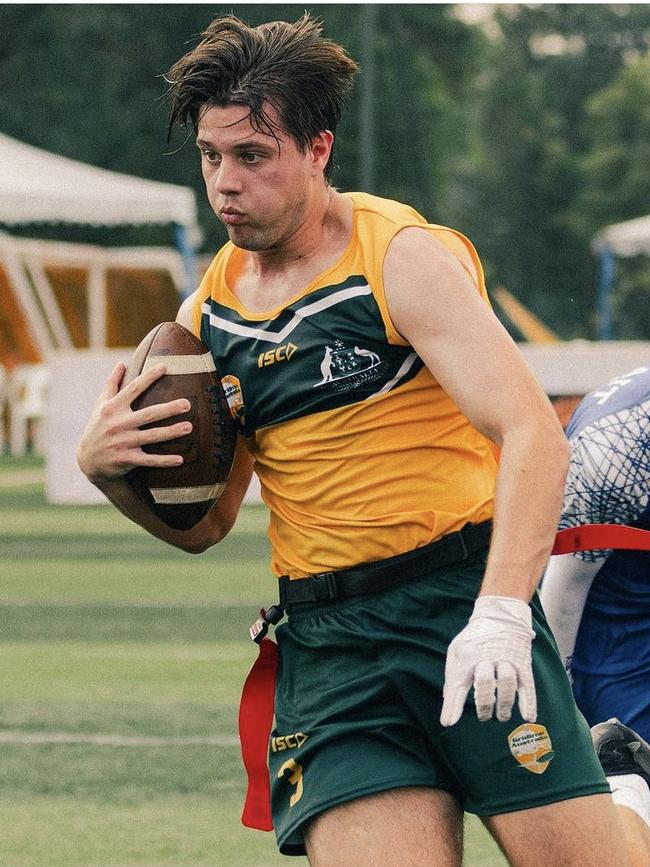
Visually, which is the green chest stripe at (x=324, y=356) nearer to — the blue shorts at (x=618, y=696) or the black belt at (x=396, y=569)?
the black belt at (x=396, y=569)

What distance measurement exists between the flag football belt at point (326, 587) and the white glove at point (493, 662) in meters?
0.31

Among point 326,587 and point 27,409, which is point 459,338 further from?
point 27,409

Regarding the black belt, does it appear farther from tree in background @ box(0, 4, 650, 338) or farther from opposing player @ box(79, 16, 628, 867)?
tree in background @ box(0, 4, 650, 338)

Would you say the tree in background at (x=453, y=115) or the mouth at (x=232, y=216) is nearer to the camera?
the mouth at (x=232, y=216)

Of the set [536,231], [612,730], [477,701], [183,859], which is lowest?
[536,231]

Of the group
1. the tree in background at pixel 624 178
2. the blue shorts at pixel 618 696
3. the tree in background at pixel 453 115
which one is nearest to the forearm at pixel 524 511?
the blue shorts at pixel 618 696

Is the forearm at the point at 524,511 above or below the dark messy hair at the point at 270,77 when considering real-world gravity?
below

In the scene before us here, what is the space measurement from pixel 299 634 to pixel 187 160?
120 feet

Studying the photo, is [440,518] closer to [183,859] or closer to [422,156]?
[183,859]

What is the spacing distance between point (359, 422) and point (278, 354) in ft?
0.69

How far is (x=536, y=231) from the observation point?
60.0 metres

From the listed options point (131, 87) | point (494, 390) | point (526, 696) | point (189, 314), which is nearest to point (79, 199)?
point (189, 314)

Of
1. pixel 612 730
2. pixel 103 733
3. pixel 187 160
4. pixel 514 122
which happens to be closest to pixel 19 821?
pixel 103 733

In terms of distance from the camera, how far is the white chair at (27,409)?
75.3ft
